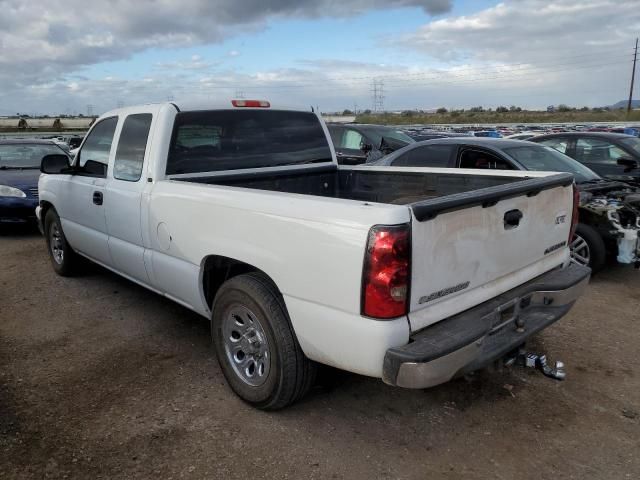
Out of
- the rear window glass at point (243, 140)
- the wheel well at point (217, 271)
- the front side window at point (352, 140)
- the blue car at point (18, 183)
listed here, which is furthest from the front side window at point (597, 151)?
the blue car at point (18, 183)

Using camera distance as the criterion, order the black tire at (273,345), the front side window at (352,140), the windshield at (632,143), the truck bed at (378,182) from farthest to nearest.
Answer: the front side window at (352,140) → the windshield at (632,143) → the truck bed at (378,182) → the black tire at (273,345)

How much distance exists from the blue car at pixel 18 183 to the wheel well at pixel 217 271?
6164 mm

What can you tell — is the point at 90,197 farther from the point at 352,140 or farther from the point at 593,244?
the point at 352,140

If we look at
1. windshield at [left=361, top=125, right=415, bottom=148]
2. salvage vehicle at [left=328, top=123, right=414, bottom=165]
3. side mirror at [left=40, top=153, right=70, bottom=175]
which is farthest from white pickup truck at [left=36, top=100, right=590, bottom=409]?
windshield at [left=361, top=125, right=415, bottom=148]

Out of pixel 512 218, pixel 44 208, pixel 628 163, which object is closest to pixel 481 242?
pixel 512 218

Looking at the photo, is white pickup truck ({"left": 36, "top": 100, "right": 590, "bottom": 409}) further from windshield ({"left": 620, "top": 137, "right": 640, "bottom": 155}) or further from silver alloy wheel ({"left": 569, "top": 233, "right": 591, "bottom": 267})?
windshield ({"left": 620, "top": 137, "right": 640, "bottom": 155})

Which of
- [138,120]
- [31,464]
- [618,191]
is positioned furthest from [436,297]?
[618,191]

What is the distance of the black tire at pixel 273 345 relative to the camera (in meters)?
2.94

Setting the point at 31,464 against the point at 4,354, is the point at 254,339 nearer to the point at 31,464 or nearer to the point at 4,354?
the point at 31,464

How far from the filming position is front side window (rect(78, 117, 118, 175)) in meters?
4.70

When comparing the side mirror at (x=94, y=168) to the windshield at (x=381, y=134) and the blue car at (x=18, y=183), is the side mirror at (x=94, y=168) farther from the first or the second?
the windshield at (x=381, y=134)

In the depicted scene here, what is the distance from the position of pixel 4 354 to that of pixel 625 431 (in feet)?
14.6

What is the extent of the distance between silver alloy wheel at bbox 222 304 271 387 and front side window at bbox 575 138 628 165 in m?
7.11

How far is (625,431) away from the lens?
9.98ft
